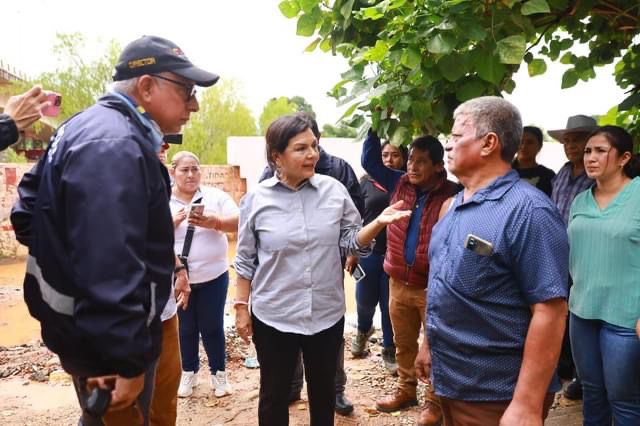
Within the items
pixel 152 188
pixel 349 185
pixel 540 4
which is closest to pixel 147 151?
pixel 152 188

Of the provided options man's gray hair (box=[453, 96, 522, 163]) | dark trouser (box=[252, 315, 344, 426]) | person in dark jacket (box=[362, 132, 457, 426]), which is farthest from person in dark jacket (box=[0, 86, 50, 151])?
man's gray hair (box=[453, 96, 522, 163])

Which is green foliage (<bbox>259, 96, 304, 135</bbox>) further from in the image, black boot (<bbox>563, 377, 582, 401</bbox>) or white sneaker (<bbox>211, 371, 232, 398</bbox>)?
black boot (<bbox>563, 377, 582, 401</bbox>)

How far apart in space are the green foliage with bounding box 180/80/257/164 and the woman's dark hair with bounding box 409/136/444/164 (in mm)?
22109

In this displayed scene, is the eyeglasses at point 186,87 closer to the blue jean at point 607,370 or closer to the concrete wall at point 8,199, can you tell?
the blue jean at point 607,370

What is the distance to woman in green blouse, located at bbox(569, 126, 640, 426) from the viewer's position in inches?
99.0

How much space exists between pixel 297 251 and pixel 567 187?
2.34 meters

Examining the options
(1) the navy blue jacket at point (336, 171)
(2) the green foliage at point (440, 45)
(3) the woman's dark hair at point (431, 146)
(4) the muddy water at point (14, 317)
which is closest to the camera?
(2) the green foliage at point (440, 45)

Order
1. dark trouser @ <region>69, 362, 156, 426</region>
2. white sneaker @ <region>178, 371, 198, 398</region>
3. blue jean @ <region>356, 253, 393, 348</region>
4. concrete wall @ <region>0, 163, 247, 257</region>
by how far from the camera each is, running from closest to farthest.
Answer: dark trouser @ <region>69, 362, 156, 426</region> < white sneaker @ <region>178, 371, 198, 398</region> < blue jean @ <region>356, 253, 393, 348</region> < concrete wall @ <region>0, 163, 247, 257</region>

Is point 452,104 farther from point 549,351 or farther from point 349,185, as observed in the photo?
point 549,351

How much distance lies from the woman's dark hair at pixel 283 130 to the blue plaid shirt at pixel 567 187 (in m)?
2.11

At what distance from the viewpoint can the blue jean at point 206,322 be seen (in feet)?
12.6

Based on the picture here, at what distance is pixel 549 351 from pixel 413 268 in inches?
66.1

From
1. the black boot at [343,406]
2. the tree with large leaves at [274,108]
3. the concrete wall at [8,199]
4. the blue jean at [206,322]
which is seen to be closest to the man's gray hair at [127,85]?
the blue jean at [206,322]

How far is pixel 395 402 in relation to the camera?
12.0 ft
